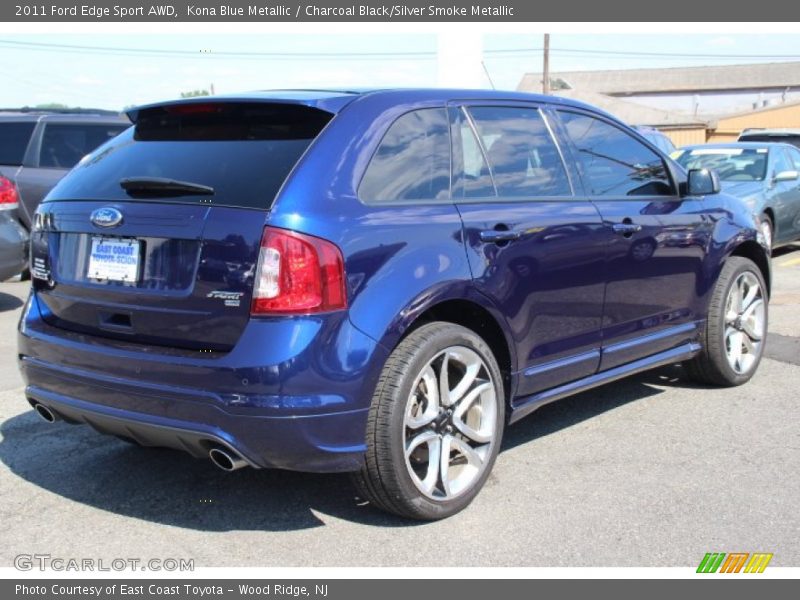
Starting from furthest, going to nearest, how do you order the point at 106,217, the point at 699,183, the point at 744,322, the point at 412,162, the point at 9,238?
the point at 9,238 < the point at 744,322 < the point at 699,183 < the point at 412,162 < the point at 106,217

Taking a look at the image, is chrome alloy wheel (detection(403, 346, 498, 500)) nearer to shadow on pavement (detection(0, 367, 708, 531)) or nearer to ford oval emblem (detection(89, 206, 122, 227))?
shadow on pavement (detection(0, 367, 708, 531))

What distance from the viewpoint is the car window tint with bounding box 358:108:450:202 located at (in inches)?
139

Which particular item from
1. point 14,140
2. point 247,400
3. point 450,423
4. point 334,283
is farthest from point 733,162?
point 247,400

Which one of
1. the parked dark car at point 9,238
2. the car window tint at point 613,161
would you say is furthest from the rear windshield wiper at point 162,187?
the parked dark car at point 9,238

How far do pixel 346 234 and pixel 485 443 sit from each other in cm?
120

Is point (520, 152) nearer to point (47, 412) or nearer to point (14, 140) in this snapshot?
point (47, 412)

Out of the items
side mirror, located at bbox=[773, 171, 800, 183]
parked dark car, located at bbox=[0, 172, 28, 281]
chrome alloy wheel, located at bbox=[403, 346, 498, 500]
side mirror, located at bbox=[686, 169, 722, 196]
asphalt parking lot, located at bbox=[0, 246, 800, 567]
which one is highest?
side mirror, located at bbox=[773, 171, 800, 183]

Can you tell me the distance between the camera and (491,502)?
3.89m

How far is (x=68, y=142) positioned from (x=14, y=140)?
58 cm

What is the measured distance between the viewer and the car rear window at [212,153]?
3.37 m

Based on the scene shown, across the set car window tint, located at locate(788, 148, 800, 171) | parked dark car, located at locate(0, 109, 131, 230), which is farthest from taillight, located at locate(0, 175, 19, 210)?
car window tint, located at locate(788, 148, 800, 171)

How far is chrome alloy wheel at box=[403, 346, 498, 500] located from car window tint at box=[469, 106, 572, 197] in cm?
88

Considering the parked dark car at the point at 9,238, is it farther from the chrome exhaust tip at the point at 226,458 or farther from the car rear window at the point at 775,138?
the car rear window at the point at 775,138

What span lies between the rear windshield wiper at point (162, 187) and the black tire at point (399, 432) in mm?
986
